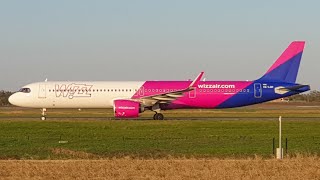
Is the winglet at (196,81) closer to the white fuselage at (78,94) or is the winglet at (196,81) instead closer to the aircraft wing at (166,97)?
the aircraft wing at (166,97)

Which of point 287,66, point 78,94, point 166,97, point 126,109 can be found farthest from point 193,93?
point 78,94

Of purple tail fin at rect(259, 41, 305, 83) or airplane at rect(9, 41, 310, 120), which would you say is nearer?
airplane at rect(9, 41, 310, 120)

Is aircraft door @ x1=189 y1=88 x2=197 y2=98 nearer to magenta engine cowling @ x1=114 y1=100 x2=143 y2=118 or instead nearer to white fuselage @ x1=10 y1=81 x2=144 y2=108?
white fuselage @ x1=10 y1=81 x2=144 y2=108

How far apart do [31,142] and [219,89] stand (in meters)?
23.2

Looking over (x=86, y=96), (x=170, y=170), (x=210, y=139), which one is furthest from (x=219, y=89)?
(x=170, y=170)

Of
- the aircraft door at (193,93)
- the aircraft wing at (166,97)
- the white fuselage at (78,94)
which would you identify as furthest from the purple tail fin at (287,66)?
the white fuselage at (78,94)

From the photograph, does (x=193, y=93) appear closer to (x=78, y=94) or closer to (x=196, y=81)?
(x=196, y=81)

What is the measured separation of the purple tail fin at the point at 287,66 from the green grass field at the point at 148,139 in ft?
29.3

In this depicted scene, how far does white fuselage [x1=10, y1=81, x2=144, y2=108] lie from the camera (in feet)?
169

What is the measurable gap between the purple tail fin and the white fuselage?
441 inches

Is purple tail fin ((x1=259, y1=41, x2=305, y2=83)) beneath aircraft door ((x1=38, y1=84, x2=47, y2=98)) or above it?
above

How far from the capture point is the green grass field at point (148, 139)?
26.1 metres

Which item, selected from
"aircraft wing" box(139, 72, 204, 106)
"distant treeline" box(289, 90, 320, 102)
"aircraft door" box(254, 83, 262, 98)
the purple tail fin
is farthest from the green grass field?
"distant treeline" box(289, 90, 320, 102)

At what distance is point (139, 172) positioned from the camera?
61.4 ft
